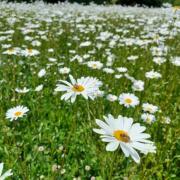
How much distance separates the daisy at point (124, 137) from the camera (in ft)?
3.24

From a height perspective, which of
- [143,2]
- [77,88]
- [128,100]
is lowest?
[143,2]

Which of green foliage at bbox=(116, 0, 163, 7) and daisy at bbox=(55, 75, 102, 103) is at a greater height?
daisy at bbox=(55, 75, 102, 103)

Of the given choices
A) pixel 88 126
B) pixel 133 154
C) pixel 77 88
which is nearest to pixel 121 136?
pixel 133 154

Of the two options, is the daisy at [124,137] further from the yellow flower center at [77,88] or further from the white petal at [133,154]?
the yellow flower center at [77,88]

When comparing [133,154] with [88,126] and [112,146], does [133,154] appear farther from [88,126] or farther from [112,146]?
[88,126]

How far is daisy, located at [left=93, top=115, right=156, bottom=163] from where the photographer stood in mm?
987

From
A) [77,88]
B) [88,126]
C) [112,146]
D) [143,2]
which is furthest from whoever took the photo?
[143,2]

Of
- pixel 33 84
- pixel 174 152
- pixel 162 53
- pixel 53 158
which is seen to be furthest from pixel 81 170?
pixel 162 53

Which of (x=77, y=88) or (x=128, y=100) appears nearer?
(x=77, y=88)

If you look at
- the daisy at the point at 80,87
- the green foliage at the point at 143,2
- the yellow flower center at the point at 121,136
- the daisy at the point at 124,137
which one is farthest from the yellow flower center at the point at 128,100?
the green foliage at the point at 143,2

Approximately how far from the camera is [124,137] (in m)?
1.09

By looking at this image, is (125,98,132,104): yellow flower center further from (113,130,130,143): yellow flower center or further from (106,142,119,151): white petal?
(106,142,119,151): white petal

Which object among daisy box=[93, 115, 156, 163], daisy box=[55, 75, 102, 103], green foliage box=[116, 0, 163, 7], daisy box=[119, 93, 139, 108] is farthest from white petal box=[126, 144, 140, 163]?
green foliage box=[116, 0, 163, 7]

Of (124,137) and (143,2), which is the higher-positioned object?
(124,137)
